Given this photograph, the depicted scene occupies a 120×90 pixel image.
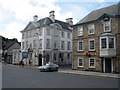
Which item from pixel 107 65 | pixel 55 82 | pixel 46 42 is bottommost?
pixel 55 82

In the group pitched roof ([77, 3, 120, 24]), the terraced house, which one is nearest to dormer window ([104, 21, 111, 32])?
the terraced house

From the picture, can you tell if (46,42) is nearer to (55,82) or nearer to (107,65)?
(107,65)

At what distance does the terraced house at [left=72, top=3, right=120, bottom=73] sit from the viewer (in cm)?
2302

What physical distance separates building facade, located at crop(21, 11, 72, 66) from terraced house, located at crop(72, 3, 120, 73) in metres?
11.6

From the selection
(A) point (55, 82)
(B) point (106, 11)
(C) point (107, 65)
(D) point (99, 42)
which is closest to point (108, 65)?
(C) point (107, 65)

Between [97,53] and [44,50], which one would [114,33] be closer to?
[97,53]

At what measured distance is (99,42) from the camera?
974 inches

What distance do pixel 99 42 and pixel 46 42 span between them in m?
17.0

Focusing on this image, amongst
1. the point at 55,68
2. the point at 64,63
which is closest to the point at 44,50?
the point at 64,63

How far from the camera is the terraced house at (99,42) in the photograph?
23.0 m

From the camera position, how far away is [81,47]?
28000mm

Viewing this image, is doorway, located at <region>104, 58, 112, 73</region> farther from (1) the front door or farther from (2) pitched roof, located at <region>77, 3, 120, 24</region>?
(2) pitched roof, located at <region>77, 3, 120, 24</region>

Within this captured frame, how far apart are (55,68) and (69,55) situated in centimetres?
1813

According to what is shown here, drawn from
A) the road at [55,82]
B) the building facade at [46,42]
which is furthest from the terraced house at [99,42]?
the building facade at [46,42]
